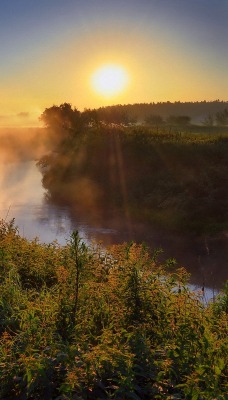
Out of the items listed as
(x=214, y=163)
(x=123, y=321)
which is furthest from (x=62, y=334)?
(x=214, y=163)

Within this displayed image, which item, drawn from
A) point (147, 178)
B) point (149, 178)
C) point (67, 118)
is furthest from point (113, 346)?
point (67, 118)

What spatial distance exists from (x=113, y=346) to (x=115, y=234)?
82.0ft

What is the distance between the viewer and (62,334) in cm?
780

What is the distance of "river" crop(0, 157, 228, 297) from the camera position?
23233 millimetres

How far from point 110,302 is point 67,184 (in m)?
44.3

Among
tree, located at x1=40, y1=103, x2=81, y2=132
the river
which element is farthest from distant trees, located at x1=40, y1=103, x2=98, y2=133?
the river

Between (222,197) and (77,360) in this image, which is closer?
(77,360)

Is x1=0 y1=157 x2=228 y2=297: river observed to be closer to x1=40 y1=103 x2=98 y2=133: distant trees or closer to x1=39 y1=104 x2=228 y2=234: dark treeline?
x1=39 y1=104 x2=228 y2=234: dark treeline

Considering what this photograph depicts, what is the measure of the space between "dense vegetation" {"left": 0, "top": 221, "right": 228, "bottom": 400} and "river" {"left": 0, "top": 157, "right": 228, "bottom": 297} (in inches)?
326

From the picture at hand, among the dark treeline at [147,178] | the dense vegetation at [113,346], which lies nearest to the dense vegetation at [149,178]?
the dark treeline at [147,178]

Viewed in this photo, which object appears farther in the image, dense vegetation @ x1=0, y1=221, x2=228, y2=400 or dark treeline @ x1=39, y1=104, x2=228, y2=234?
dark treeline @ x1=39, y1=104, x2=228, y2=234

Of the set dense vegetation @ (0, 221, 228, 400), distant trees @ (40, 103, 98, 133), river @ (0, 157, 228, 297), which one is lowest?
river @ (0, 157, 228, 297)

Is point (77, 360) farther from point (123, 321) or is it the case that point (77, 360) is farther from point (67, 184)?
point (67, 184)

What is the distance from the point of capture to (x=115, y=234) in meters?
31.9
